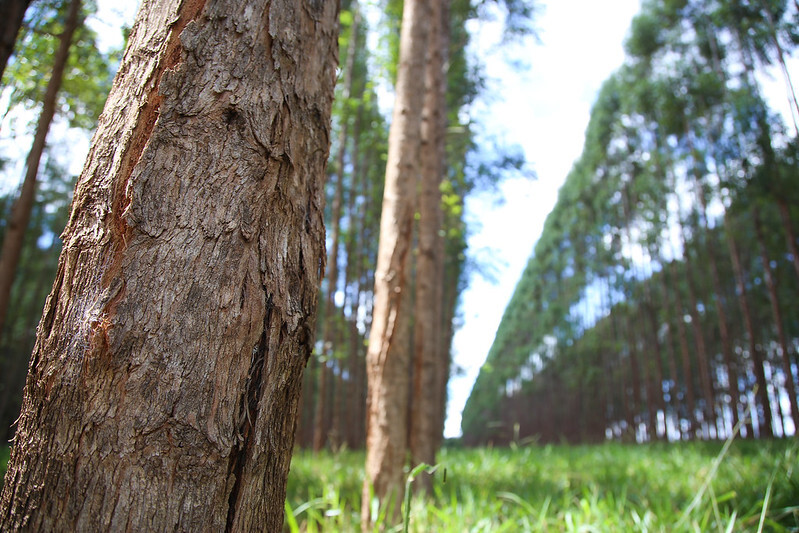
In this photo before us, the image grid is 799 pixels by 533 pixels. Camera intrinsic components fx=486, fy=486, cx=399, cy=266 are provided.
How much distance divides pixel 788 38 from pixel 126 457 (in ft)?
48.8

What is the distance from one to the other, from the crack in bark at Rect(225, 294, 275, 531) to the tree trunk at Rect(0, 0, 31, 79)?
5.67 ft

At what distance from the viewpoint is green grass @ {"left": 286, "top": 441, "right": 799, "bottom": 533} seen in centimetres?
222

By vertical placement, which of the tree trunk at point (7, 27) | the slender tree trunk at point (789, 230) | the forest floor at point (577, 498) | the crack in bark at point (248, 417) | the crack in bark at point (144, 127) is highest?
the slender tree trunk at point (789, 230)

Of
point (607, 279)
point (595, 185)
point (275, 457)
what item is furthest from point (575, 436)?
point (275, 457)

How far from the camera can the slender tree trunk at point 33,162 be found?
10.5 feet

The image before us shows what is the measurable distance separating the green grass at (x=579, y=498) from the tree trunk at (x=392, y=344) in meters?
0.22

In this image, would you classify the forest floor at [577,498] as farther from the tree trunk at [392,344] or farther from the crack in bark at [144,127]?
the crack in bark at [144,127]

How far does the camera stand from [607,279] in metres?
22.6

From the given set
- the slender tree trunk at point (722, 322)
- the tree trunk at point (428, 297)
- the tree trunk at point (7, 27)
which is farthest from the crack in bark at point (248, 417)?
the slender tree trunk at point (722, 322)

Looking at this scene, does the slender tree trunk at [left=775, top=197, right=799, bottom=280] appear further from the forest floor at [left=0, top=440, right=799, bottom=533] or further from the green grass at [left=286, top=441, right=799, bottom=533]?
the forest floor at [left=0, top=440, right=799, bottom=533]

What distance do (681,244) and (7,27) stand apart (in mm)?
17615

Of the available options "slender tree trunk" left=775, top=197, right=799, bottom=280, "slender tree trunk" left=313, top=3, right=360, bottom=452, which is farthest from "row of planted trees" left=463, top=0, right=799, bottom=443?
"slender tree trunk" left=313, top=3, right=360, bottom=452

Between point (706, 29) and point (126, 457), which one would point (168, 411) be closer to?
point (126, 457)

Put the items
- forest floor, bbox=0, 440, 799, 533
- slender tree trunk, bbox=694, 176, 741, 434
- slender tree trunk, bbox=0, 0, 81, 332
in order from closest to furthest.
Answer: forest floor, bbox=0, 440, 799, 533 < slender tree trunk, bbox=0, 0, 81, 332 < slender tree trunk, bbox=694, 176, 741, 434
